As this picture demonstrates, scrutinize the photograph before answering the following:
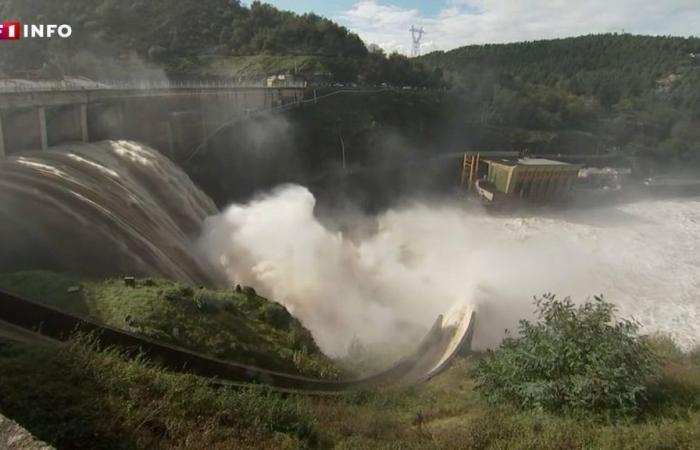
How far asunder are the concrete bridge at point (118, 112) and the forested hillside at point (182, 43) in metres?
15.7

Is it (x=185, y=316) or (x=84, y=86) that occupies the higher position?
(x=84, y=86)

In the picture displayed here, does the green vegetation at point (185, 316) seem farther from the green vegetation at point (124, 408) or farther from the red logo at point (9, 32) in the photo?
the red logo at point (9, 32)

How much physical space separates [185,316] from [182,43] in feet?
236

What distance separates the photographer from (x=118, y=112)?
3288cm

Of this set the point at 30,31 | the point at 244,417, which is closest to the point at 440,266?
the point at 244,417

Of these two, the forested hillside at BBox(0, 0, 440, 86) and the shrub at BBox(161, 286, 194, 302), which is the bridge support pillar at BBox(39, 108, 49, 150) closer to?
the shrub at BBox(161, 286, 194, 302)

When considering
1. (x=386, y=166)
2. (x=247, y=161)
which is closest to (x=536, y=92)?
(x=386, y=166)

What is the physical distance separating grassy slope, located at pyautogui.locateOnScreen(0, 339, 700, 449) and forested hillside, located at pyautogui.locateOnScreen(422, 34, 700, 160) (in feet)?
227

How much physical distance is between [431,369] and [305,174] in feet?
111

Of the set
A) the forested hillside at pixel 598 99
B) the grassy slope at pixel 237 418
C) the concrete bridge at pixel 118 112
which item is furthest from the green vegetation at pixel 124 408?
the forested hillside at pixel 598 99

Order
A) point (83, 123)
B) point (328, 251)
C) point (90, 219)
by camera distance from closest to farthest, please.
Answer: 1. point (90, 219)
2. point (328, 251)
3. point (83, 123)

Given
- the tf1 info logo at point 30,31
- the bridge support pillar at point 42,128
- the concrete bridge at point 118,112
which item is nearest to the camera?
the concrete bridge at point 118,112

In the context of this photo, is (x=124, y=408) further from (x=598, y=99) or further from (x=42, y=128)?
(x=598, y=99)

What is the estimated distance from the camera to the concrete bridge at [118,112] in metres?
23.8
